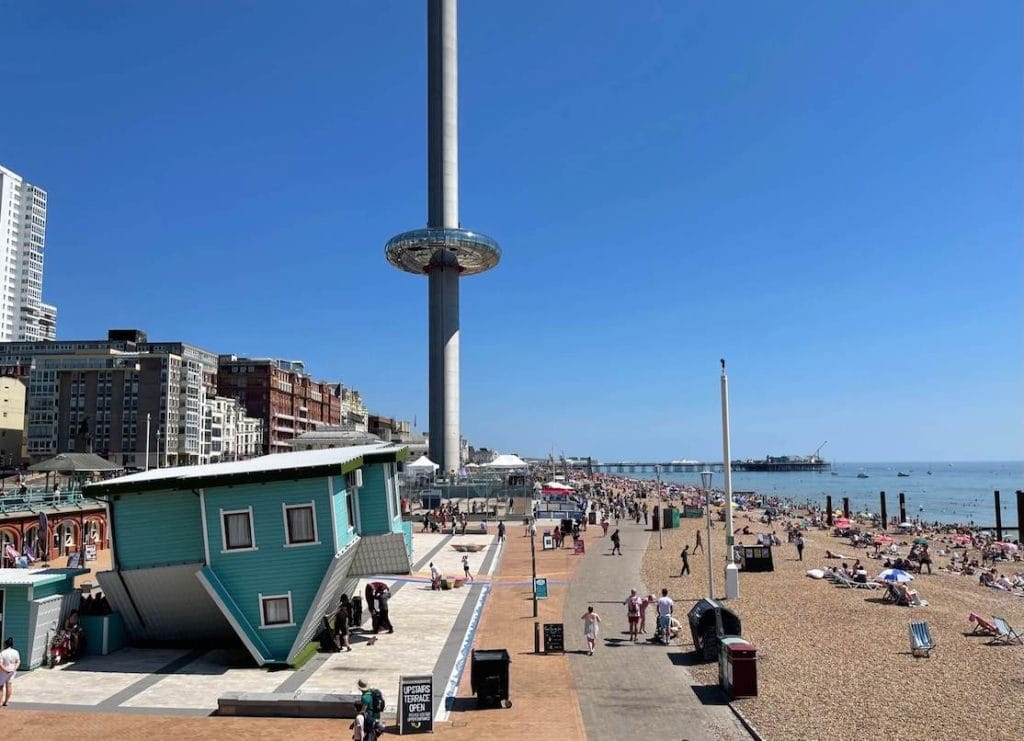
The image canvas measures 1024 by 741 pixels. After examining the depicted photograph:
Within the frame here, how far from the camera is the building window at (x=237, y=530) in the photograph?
59.4 feet

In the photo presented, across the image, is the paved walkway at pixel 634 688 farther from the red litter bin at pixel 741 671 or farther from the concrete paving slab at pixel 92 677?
the concrete paving slab at pixel 92 677

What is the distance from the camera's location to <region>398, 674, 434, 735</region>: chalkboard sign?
13547 millimetres

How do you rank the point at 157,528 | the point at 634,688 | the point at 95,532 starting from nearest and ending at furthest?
the point at 634,688 → the point at 157,528 → the point at 95,532

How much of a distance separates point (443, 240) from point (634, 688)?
7433cm

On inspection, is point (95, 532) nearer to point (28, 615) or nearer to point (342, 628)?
point (28, 615)

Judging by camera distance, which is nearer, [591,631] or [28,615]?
[28,615]

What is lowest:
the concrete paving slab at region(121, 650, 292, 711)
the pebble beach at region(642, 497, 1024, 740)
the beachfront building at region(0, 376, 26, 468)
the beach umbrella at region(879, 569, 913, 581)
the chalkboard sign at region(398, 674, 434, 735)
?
the pebble beach at region(642, 497, 1024, 740)

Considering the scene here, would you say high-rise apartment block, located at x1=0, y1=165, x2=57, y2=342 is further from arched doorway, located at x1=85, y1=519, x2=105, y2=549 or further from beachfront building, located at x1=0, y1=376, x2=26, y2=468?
arched doorway, located at x1=85, y1=519, x2=105, y2=549

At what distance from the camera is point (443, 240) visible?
283ft

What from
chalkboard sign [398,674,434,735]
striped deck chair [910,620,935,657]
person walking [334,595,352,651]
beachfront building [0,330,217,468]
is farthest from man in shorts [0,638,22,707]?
beachfront building [0,330,217,468]

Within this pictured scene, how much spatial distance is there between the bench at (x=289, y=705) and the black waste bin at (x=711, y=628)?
8422mm

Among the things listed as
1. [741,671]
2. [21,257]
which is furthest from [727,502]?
[21,257]

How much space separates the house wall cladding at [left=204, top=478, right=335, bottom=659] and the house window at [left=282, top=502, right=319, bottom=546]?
3.0 inches

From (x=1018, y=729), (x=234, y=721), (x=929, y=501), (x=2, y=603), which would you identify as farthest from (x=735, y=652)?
(x=929, y=501)
